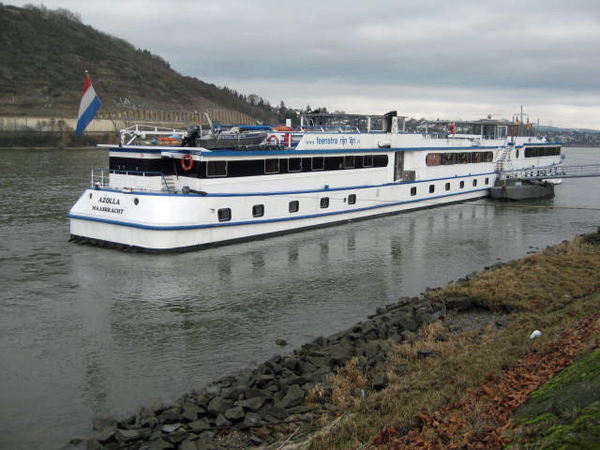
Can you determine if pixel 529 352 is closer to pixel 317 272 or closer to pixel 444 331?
pixel 444 331

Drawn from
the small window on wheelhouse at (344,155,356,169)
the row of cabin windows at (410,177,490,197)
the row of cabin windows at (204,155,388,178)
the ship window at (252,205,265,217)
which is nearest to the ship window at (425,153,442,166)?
the row of cabin windows at (410,177,490,197)

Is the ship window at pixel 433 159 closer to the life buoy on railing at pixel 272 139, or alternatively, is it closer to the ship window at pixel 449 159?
the ship window at pixel 449 159

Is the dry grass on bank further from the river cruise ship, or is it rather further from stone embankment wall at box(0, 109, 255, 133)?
stone embankment wall at box(0, 109, 255, 133)

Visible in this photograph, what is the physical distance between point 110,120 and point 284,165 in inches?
2920

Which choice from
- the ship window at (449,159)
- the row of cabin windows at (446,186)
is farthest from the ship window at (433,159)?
the row of cabin windows at (446,186)

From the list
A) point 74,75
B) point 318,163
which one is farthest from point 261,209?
point 74,75

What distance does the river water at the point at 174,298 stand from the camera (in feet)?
34.0

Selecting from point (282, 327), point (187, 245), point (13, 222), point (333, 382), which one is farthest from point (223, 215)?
point (333, 382)

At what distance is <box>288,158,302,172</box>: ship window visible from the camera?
917 inches

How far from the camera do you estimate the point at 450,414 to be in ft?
22.7

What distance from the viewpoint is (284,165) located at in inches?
907

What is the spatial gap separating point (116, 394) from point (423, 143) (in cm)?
2373

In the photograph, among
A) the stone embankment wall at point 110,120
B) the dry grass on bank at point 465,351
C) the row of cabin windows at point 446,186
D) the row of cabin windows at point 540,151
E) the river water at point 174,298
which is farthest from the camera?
the stone embankment wall at point 110,120

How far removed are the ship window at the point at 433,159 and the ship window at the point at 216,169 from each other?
1397 cm
